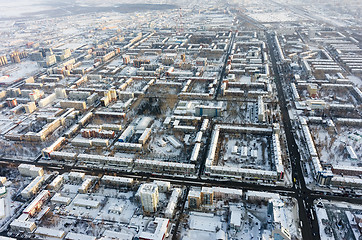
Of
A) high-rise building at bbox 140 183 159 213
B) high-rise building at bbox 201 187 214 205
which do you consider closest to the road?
high-rise building at bbox 201 187 214 205

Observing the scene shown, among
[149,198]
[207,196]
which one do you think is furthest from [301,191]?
[149,198]

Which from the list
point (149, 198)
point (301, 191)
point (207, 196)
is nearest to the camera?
point (149, 198)

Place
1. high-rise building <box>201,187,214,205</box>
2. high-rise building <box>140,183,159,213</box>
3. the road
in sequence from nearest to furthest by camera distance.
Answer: the road
high-rise building <box>140,183,159,213</box>
high-rise building <box>201,187,214,205</box>

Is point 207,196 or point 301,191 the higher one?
point 207,196

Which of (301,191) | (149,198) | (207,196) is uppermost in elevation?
(149,198)

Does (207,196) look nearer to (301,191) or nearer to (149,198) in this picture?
(149,198)

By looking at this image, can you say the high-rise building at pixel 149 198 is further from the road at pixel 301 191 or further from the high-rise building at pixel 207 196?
the road at pixel 301 191

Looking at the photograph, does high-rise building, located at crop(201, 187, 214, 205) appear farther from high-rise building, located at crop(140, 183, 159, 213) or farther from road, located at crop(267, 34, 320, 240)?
road, located at crop(267, 34, 320, 240)

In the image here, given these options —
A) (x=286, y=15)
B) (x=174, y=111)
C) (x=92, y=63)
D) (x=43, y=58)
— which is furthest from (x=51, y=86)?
(x=286, y=15)
